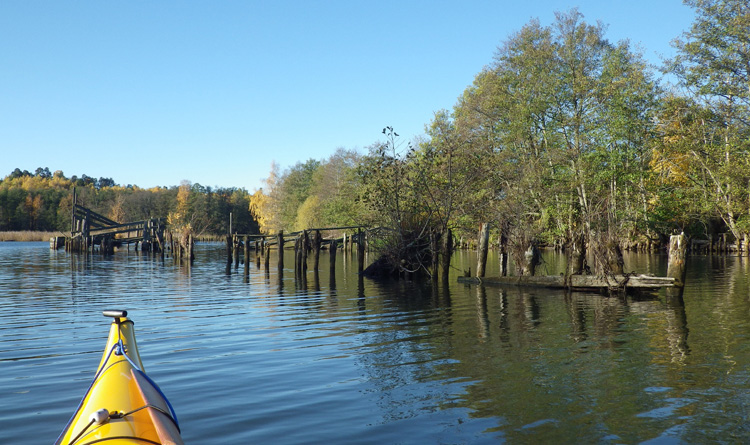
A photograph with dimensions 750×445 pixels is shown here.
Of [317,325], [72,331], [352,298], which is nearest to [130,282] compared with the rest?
[352,298]

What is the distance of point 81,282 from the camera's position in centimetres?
2525

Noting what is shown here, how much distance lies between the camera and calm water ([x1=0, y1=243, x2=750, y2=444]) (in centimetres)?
632

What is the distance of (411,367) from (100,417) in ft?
18.3

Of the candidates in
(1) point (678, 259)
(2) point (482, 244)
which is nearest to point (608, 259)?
(1) point (678, 259)

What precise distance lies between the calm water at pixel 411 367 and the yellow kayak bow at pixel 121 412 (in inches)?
42.8

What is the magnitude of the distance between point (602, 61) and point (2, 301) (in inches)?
1340

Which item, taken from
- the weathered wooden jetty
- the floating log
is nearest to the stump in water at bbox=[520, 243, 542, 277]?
the floating log

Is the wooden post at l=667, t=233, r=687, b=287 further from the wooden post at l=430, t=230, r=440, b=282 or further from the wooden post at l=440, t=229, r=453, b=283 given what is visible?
the wooden post at l=430, t=230, r=440, b=282

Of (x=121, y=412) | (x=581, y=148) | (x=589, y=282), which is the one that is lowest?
(x=589, y=282)

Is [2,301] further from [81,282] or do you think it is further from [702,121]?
[702,121]

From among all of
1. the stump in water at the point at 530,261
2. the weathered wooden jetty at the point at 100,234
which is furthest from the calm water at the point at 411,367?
the weathered wooden jetty at the point at 100,234

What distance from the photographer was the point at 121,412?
4504mm

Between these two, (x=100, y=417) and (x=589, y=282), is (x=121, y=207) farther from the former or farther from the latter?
(x=100, y=417)

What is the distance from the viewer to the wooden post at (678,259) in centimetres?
1709
